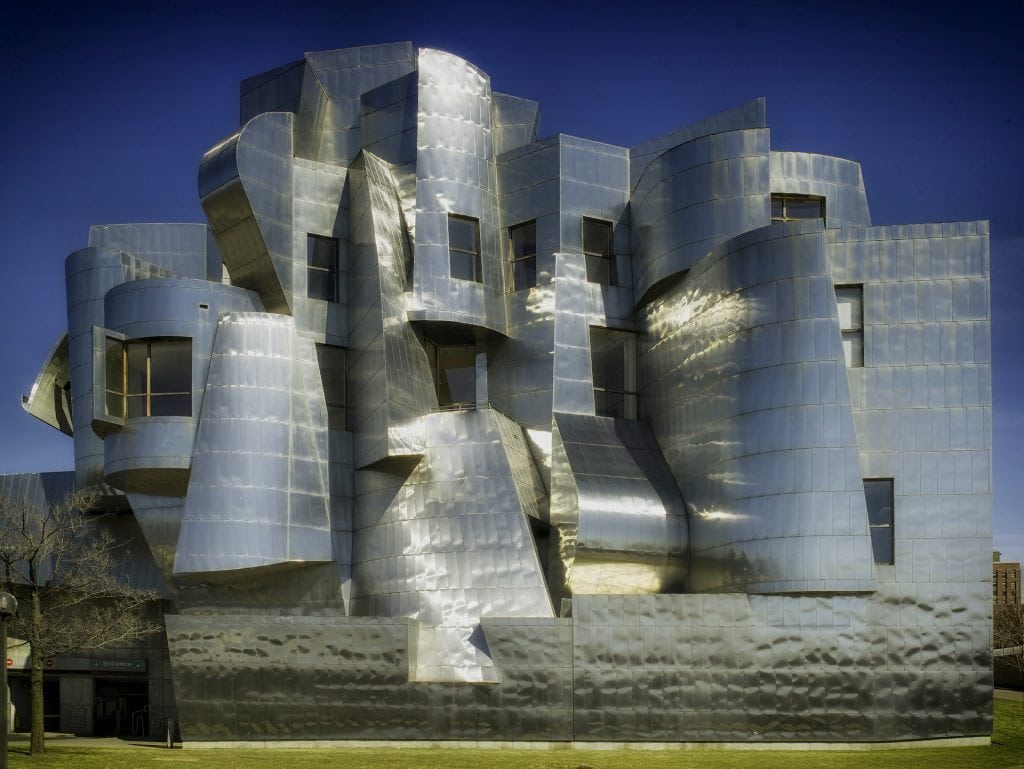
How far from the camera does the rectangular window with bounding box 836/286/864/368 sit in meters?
40.1

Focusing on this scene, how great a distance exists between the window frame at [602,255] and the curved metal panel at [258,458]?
31.8ft

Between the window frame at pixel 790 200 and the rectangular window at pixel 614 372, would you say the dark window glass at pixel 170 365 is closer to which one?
the rectangular window at pixel 614 372

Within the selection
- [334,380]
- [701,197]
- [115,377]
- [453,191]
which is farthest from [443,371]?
[115,377]

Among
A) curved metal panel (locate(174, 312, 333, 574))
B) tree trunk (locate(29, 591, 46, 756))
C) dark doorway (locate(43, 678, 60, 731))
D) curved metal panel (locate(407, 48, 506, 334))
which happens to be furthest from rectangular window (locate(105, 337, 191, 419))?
dark doorway (locate(43, 678, 60, 731))

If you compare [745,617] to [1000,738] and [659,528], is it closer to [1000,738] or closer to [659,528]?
[659,528]

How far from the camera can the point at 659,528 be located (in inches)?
1655

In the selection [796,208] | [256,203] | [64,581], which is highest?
[256,203]

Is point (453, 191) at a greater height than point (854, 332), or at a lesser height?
greater

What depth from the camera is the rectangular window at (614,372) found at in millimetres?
45781

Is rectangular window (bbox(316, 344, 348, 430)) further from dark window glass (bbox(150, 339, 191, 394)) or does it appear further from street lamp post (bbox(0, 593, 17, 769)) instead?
street lamp post (bbox(0, 593, 17, 769))

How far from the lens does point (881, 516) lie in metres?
39.1

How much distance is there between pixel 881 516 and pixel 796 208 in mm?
10831

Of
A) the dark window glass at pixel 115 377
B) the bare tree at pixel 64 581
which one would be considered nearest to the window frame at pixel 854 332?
the dark window glass at pixel 115 377

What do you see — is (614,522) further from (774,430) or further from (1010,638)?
(1010,638)
